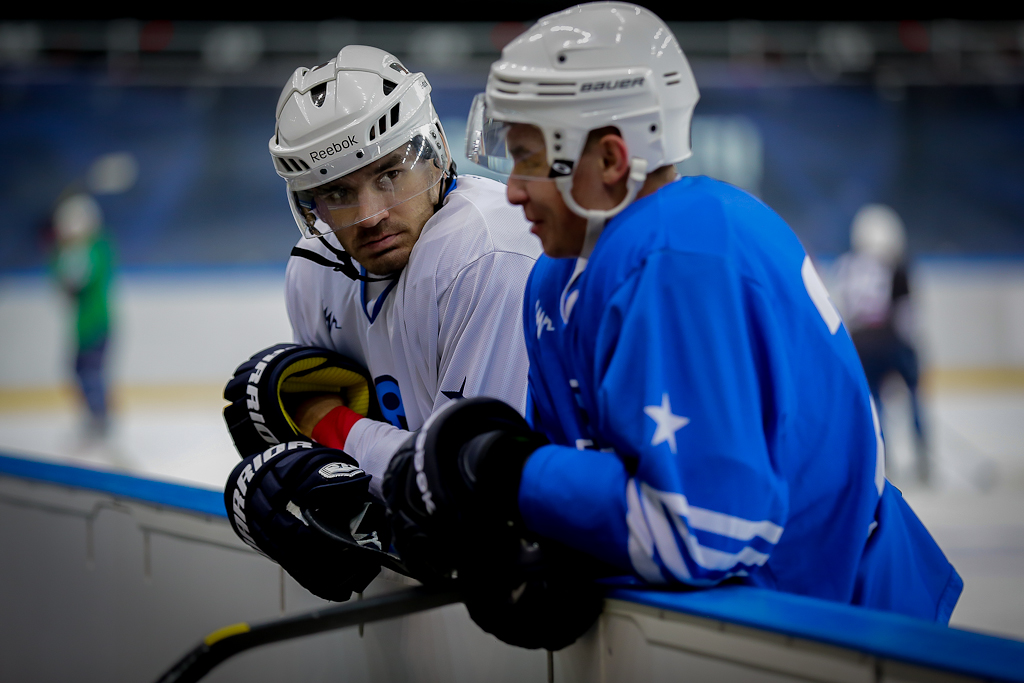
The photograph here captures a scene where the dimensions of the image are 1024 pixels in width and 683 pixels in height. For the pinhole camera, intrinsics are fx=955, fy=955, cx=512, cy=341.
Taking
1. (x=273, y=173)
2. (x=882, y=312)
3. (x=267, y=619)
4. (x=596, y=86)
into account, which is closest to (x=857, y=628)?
(x=596, y=86)

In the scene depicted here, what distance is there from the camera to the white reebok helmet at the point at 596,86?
1012 millimetres

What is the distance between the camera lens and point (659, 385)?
0.90 metres

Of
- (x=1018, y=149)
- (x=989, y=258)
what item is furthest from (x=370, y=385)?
(x=1018, y=149)

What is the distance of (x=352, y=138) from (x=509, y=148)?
1.52ft

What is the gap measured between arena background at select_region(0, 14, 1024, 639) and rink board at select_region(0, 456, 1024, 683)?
4.19 metres

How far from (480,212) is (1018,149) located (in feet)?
29.5

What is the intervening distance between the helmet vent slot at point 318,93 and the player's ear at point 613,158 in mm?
641

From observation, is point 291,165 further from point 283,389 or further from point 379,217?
point 283,389

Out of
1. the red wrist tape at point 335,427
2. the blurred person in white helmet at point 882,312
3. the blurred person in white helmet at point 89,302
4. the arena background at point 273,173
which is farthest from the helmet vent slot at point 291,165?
the arena background at point 273,173

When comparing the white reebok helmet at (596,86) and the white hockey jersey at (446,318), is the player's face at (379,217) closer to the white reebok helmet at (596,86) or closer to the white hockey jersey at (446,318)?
the white hockey jersey at (446,318)

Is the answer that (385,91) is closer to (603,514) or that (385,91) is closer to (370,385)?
(370,385)

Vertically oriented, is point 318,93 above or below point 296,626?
above

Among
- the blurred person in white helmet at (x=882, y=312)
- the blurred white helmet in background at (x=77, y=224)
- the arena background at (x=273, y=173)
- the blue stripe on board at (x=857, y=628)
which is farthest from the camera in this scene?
the arena background at (x=273, y=173)

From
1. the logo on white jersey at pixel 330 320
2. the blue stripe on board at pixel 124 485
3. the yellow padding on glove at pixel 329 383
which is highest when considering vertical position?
the logo on white jersey at pixel 330 320
